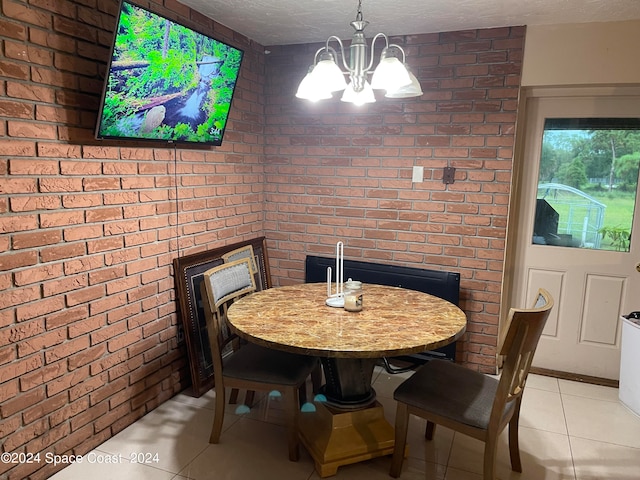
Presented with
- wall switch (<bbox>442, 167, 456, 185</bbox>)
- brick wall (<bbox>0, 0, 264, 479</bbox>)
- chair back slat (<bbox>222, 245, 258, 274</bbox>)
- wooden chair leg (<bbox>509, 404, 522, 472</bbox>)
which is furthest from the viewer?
wall switch (<bbox>442, 167, 456, 185</bbox>)

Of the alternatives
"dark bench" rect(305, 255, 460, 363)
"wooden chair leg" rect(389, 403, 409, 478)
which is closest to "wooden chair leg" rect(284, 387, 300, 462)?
"wooden chair leg" rect(389, 403, 409, 478)

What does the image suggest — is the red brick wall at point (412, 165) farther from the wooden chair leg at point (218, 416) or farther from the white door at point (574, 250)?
the wooden chair leg at point (218, 416)

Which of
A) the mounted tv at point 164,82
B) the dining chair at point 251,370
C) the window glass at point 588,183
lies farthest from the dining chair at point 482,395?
the mounted tv at point 164,82

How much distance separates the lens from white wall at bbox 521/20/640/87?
2.70 meters

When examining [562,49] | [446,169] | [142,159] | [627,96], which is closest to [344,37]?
[446,169]

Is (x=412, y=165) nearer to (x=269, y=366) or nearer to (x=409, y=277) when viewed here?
(x=409, y=277)

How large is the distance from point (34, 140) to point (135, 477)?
1.50 metres

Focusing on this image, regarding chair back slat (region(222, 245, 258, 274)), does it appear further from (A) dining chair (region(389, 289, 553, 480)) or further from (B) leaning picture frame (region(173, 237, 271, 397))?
(A) dining chair (region(389, 289, 553, 480))

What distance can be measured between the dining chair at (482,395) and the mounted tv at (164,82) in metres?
1.75

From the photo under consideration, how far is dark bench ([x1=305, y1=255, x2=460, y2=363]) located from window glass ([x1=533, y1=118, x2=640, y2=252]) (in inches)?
26.9

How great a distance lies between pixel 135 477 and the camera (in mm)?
2074

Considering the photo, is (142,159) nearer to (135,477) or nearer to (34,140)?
(34,140)

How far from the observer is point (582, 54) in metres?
2.78

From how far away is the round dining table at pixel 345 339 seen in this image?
1.87 metres
